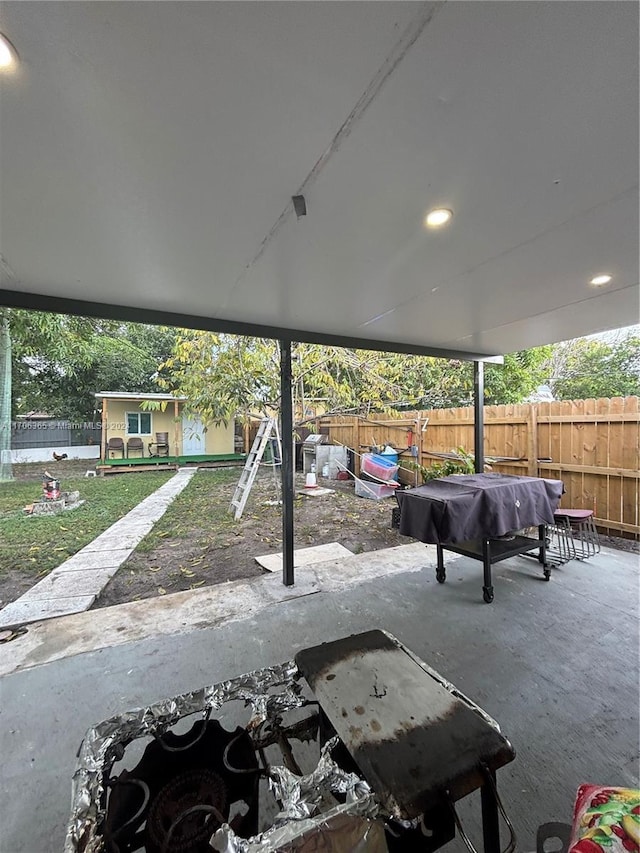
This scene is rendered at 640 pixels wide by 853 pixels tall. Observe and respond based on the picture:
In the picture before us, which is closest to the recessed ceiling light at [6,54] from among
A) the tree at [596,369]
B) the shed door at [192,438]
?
the shed door at [192,438]

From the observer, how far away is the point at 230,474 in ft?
32.6

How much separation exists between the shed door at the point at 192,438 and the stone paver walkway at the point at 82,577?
19.9 feet

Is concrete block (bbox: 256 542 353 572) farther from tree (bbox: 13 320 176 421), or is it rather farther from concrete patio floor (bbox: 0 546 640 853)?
tree (bbox: 13 320 176 421)

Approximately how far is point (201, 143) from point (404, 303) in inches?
77.6

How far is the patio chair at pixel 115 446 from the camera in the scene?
425 inches

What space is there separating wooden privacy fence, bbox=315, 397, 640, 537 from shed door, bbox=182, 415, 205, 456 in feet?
27.4

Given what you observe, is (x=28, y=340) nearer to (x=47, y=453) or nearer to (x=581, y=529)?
(x=47, y=453)

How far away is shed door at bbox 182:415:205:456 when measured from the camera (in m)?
11.8

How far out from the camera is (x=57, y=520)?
562 centimetres

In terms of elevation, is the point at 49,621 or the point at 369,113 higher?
the point at 369,113

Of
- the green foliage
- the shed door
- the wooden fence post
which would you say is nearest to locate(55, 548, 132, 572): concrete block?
the green foliage

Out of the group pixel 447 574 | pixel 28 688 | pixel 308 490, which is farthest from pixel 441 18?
pixel 308 490

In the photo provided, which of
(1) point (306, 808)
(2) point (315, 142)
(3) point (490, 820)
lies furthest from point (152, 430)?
(3) point (490, 820)

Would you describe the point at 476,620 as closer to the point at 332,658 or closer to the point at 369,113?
the point at 332,658
